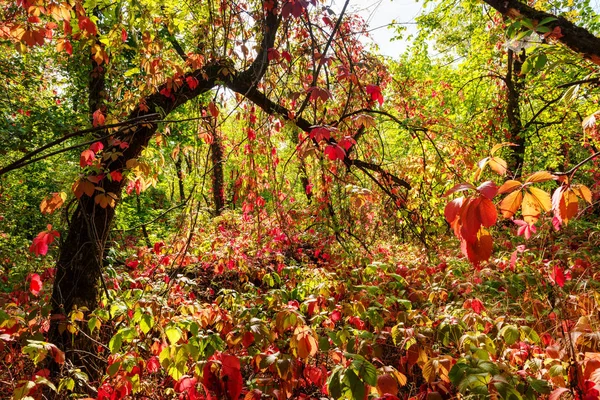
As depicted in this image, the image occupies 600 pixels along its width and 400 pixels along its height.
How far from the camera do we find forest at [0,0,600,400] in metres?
1.69

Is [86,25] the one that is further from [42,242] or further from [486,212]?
[486,212]

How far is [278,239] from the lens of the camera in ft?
19.6

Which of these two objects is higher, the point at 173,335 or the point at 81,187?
the point at 81,187

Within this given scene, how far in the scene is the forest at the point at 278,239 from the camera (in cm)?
169

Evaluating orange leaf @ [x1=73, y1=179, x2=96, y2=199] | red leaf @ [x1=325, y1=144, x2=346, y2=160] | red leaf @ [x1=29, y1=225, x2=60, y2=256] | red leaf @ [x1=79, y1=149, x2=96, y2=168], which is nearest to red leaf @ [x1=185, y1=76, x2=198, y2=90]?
red leaf @ [x1=79, y1=149, x2=96, y2=168]

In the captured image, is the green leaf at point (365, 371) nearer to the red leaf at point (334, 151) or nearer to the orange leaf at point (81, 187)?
the red leaf at point (334, 151)

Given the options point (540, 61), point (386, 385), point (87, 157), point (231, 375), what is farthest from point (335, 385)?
point (87, 157)

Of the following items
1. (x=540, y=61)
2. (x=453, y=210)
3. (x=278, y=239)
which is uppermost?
(x=278, y=239)

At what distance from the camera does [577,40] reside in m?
2.09

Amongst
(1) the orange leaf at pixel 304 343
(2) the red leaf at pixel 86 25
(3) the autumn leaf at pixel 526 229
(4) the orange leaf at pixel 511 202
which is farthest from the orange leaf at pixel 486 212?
(2) the red leaf at pixel 86 25

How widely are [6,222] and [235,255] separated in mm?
4086

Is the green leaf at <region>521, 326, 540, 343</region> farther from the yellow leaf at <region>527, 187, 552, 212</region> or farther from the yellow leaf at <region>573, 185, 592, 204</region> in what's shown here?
the yellow leaf at <region>527, 187, 552, 212</region>

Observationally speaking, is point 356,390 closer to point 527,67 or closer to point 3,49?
point 527,67

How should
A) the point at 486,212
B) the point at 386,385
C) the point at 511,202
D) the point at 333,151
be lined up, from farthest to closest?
1. the point at 333,151
2. the point at 386,385
3. the point at 511,202
4. the point at 486,212
